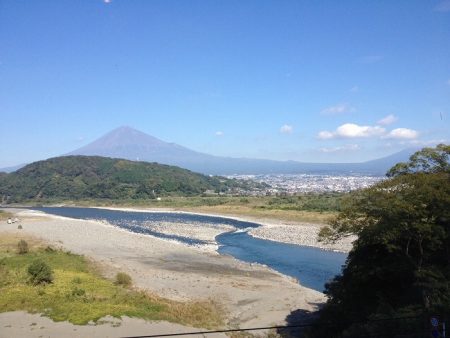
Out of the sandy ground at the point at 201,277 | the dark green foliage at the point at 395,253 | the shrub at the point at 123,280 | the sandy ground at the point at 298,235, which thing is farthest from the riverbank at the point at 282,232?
the dark green foliage at the point at 395,253

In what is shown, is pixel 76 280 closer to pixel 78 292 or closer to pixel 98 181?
pixel 78 292

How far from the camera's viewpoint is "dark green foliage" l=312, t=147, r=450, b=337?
13.3 meters

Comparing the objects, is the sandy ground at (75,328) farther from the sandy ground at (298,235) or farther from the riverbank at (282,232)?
the sandy ground at (298,235)

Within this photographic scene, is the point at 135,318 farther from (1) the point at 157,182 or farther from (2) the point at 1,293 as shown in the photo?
(1) the point at 157,182

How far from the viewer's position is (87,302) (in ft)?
62.7

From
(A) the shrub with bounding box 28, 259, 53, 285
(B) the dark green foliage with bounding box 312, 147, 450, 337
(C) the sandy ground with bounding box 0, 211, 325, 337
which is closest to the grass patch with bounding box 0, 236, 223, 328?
(A) the shrub with bounding box 28, 259, 53, 285

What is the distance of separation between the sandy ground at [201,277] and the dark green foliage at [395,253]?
13.7 feet

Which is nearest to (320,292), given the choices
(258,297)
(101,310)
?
(258,297)

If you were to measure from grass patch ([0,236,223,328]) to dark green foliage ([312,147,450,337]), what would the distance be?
579 centimetres

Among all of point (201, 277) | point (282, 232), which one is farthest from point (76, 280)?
point (282, 232)

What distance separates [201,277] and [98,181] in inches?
4317

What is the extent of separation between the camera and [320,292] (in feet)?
81.3

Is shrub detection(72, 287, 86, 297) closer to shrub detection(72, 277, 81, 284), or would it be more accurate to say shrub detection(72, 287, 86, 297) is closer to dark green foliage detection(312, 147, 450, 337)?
shrub detection(72, 277, 81, 284)

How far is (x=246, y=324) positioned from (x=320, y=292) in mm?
7910
